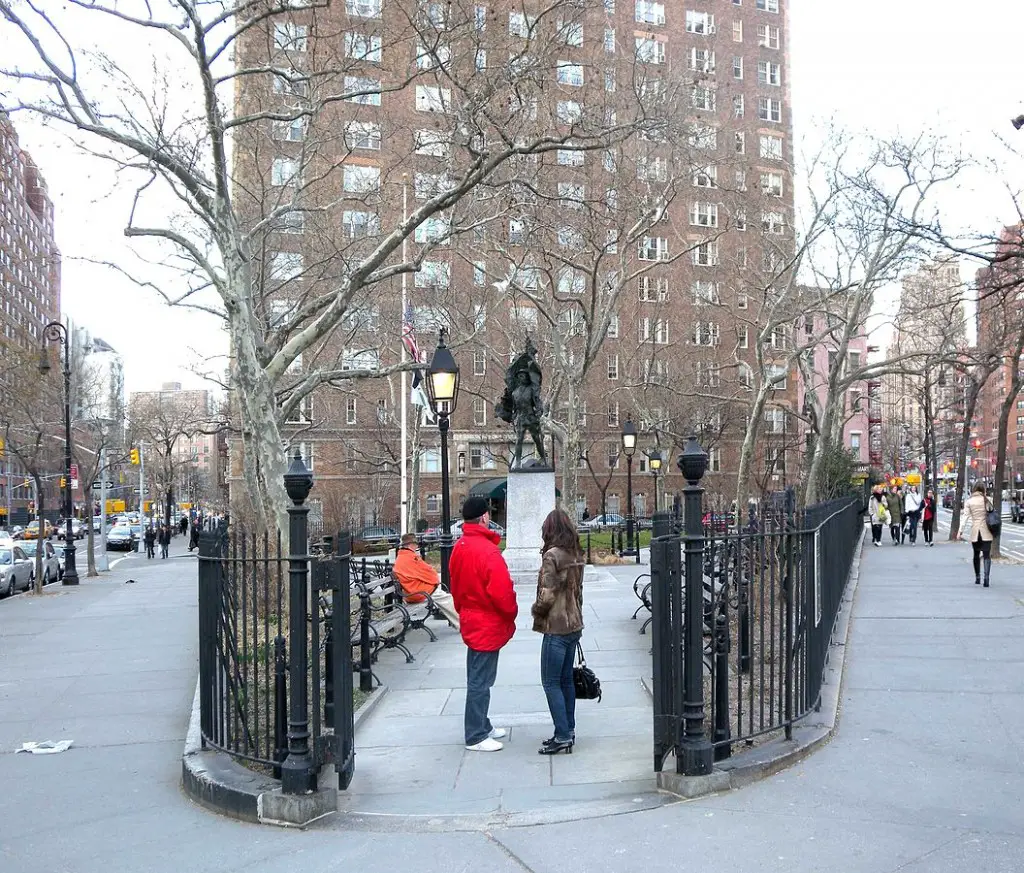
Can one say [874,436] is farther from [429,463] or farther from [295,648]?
[295,648]

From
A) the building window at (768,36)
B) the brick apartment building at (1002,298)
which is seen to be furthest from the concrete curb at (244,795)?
the building window at (768,36)

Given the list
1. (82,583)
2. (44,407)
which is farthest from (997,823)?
(44,407)

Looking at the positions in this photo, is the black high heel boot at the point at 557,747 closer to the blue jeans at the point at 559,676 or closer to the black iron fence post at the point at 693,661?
the blue jeans at the point at 559,676

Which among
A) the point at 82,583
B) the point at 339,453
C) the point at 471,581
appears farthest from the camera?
the point at 339,453

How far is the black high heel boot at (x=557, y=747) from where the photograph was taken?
7375mm

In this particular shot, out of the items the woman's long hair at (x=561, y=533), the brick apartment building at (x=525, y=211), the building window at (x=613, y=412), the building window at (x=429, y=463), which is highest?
the brick apartment building at (x=525, y=211)

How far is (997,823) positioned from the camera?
566cm

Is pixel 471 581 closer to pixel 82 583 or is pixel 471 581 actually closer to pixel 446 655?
pixel 446 655

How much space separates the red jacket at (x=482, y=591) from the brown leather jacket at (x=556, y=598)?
1.11 ft

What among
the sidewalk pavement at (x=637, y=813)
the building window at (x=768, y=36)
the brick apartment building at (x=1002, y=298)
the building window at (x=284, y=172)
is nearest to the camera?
the sidewalk pavement at (x=637, y=813)

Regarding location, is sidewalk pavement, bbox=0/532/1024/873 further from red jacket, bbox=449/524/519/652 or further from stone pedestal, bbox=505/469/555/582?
stone pedestal, bbox=505/469/555/582

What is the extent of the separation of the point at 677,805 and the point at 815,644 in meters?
2.78

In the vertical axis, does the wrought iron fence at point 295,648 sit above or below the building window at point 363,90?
below

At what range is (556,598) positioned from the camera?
23.5ft
